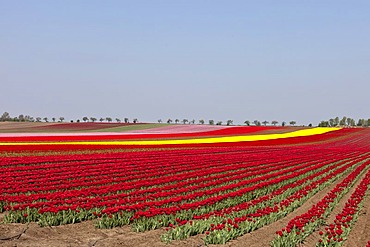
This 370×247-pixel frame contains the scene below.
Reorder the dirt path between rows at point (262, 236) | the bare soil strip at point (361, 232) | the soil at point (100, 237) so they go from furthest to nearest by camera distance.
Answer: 1. the bare soil strip at point (361, 232)
2. the dirt path between rows at point (262, 236)
3. the soil at point (100, 237)

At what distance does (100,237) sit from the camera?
10.2 m

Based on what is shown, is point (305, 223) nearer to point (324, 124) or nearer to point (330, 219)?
point (330, 219)

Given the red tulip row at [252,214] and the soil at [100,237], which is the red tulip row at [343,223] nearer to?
the soil at [100,237]

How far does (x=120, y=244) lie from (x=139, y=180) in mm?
9532

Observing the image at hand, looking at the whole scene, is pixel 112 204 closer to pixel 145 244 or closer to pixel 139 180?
pixel 145 244

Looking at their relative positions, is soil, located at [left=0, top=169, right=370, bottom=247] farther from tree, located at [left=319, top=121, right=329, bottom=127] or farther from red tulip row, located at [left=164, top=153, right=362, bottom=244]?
tree, located at [left=319, top=121, right=329, bottom=127]

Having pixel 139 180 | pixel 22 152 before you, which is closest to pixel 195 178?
pixel 139 180

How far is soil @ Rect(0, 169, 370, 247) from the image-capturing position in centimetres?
963

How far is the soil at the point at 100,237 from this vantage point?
31.6ft

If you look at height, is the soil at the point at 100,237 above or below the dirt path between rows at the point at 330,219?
above

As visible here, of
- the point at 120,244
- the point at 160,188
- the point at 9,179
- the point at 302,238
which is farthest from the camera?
the point at 9,179

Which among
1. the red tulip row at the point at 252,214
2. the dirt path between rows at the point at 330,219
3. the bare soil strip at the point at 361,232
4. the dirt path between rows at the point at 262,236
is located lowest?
the bare soil strip at the point at 361,232

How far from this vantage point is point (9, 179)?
17984 millimetres

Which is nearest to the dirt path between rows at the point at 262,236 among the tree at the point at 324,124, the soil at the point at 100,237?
the soil at the point at 100,237
